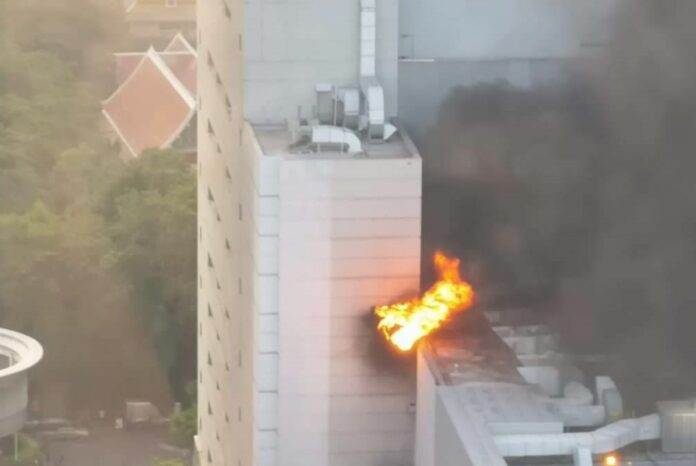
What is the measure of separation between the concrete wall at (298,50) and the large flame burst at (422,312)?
7.77 feet

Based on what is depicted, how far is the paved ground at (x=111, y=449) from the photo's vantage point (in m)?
28.1

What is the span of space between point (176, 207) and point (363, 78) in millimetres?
15519

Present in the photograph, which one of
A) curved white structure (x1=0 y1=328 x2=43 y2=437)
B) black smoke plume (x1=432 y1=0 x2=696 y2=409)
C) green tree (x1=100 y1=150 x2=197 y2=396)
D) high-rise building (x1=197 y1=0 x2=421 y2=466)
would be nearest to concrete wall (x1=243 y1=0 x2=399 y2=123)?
high-rise building (x1=197 y1=0 x2=421 y2=466)

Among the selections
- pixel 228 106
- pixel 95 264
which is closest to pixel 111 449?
pixel 95 264

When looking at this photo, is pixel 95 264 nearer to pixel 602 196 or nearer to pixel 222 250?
pixel 222 250

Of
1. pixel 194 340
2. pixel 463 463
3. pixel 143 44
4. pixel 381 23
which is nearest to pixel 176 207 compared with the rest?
pixel 194 340

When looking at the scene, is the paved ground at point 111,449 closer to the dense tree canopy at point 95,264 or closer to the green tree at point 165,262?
the dense tree canopy at point 95,264

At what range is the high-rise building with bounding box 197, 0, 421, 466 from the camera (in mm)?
15219

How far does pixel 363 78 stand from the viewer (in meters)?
16.7

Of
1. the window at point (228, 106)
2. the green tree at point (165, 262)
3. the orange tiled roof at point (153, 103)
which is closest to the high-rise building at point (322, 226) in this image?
the window at point (228, 106)

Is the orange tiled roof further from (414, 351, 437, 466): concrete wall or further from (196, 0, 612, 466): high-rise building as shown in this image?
(414, 351, 437, 466): concrete wall

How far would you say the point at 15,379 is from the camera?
25938 millimetres

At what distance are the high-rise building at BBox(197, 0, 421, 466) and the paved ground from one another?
36.8ft

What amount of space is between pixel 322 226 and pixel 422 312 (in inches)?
49.6
